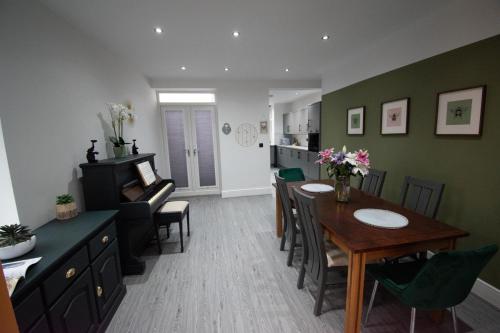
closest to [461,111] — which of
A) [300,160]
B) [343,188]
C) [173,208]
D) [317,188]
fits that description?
[343,188]

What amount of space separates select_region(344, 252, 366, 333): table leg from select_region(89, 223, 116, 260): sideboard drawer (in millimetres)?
1812

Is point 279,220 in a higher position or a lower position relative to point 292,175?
lower

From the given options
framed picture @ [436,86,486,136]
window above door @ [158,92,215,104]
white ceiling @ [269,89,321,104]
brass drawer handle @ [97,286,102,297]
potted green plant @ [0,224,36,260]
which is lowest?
brass drawer handle @ [97,286,102,297]

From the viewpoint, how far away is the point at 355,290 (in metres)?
1.42

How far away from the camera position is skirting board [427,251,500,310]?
71.2 inches

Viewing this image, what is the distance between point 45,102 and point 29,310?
5.10 feet

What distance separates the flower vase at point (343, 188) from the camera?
209 cm

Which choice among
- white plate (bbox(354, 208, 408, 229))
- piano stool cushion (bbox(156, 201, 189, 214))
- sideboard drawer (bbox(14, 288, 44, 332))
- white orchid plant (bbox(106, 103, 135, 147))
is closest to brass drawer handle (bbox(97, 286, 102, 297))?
sideboard drawer (bbox(14, 288, 44, 332))

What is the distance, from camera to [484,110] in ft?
6.14

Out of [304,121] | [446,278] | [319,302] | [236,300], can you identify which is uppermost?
[304,121]

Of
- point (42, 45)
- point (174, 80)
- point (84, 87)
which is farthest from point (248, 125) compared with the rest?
point (42, 45)

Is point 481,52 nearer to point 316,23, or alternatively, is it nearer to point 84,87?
point 316,23

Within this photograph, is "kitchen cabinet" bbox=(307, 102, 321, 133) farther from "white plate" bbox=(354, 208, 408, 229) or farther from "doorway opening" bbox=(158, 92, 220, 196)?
"white plate" bbox=(354, 208, 408, 229)

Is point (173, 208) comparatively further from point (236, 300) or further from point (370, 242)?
point (370, 242)
